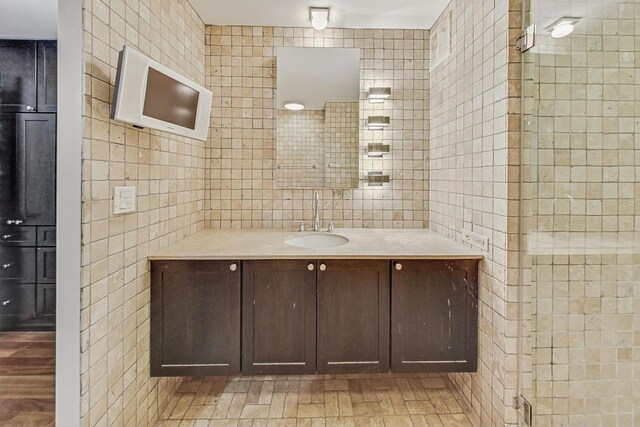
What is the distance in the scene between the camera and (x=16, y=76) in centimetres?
268

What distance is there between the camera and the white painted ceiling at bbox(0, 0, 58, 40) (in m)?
2.18

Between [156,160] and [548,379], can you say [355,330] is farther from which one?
[156,160]

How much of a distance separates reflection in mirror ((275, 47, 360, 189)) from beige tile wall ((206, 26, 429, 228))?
0.25 ft

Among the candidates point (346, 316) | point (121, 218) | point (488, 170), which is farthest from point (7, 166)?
point (488, 170)

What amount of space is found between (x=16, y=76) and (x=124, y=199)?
87.1 inches

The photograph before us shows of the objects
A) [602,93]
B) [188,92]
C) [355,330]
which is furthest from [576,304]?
[188,92]

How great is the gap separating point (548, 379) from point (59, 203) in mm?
2228

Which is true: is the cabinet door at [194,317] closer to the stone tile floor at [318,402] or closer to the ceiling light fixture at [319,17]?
the stone tile floor at [318,402]

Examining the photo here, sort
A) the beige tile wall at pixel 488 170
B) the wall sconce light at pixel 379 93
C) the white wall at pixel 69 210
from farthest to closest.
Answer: the wall sconce light at pixel 379 93
the beige tile wall at pixel 488 170
the white wall at pixel 69 210

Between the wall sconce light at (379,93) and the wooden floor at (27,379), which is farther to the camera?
the wall sconce light at (379,93)

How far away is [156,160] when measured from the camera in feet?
5.96

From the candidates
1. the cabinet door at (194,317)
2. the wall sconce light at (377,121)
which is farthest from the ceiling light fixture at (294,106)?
the cabinet door at (194,317)

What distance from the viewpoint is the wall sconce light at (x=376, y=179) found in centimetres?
262

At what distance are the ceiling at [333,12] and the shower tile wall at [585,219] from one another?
990 mm
